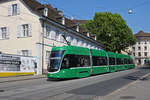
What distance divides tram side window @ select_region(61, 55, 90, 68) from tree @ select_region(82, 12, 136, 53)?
29774 mm

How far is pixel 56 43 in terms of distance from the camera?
32750mm

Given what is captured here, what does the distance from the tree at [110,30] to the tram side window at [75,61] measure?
29.8 m

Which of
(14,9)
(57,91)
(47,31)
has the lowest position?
(57,91)

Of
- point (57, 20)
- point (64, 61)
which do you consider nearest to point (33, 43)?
point (57, 20)

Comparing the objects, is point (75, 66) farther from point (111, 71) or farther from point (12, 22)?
point (12, 22)

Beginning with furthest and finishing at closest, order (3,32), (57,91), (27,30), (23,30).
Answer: (3,32)
(23,30)
(27,30)
(57,91)

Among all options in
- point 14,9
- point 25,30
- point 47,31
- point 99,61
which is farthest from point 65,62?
point 14,9

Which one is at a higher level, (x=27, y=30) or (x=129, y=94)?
(x=27, y=30)

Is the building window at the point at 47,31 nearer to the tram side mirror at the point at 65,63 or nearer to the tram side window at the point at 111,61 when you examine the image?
the tram side window at the point at 111,61

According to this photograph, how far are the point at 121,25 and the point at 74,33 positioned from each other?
18.1 metres

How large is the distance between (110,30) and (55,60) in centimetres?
3439

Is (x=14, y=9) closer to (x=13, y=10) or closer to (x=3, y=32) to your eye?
(x=13, y=10)

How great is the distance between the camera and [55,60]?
18438 mm

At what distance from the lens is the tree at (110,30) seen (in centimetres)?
5131
